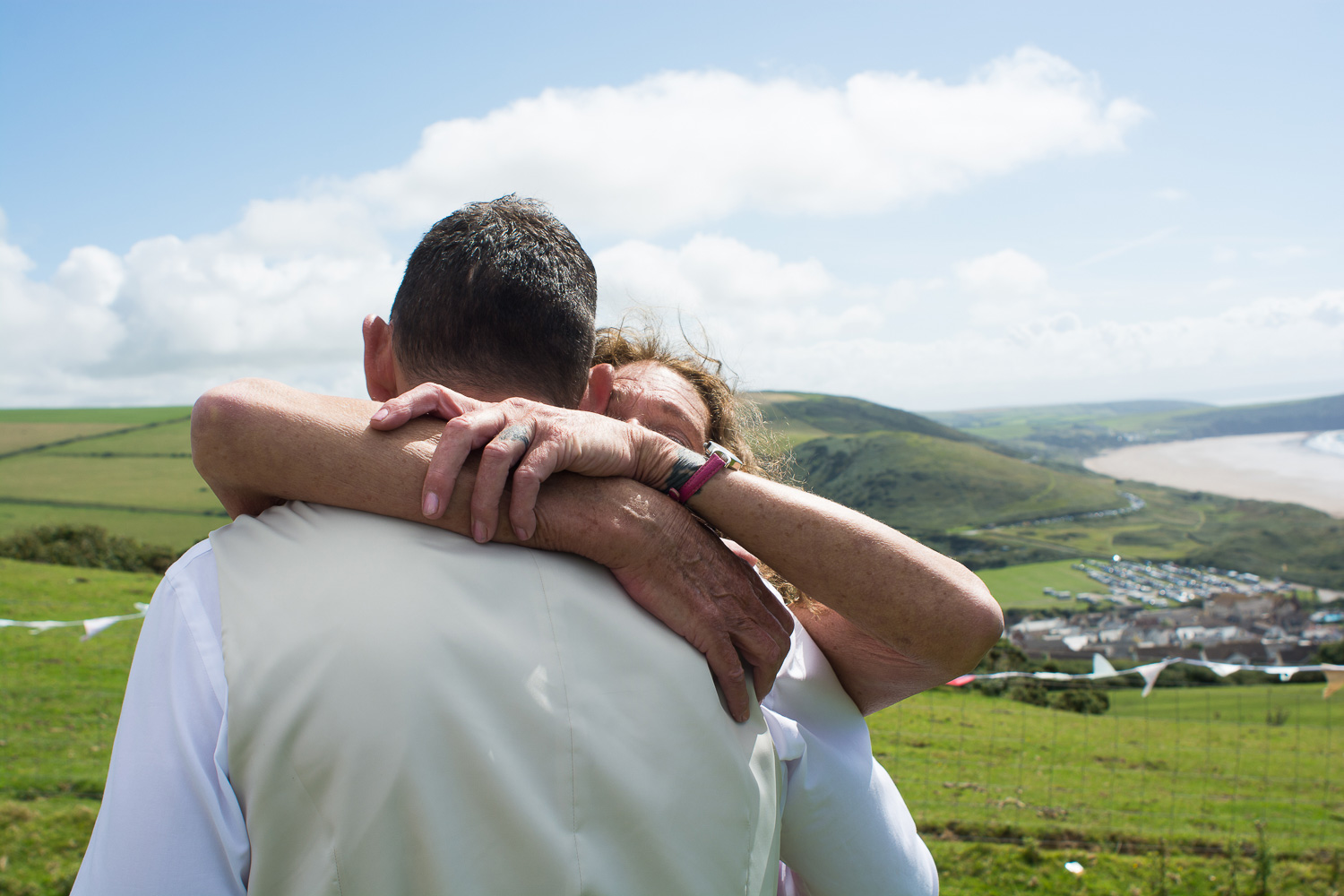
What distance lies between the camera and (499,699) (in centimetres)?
126

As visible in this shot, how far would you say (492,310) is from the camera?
1.67m

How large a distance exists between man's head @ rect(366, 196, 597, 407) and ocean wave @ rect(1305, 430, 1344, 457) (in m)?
154

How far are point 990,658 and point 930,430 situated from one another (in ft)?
239

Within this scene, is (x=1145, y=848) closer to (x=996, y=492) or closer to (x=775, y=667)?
(x=775, y=667)

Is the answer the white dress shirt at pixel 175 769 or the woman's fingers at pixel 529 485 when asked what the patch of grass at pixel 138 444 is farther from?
the woman's fingers at pixel 529 485

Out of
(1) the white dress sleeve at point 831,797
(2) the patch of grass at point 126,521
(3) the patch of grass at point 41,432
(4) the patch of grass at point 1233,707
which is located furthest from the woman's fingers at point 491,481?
(3) the patch of grass at point 41,432

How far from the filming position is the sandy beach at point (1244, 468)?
317 ft

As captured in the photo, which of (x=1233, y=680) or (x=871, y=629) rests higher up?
(x=871, y=629)

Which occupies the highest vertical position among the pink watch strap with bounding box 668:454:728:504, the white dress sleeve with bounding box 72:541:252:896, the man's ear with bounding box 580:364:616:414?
the man's ear with bounding box 580:364:616:414

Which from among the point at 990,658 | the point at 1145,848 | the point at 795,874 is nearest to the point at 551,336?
the point at 795,874

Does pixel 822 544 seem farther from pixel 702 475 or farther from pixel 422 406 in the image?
pixel 422 406

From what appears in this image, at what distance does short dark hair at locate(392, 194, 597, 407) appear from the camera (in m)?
1.67

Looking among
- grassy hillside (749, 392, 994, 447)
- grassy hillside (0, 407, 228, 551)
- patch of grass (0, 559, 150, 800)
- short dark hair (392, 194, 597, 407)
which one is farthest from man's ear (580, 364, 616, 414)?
grassy hillside (749, 392, 994, 447)

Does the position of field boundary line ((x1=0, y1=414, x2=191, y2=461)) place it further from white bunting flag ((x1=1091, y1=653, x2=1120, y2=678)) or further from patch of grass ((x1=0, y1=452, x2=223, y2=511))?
white bunting flag ((x1=1091, y1=653, x2=1120, y2=678))
